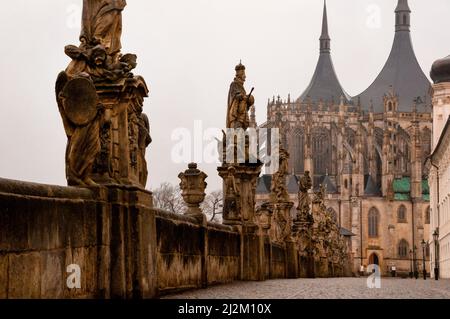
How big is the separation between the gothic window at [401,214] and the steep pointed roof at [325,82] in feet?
80.3

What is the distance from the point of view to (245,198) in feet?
70.0

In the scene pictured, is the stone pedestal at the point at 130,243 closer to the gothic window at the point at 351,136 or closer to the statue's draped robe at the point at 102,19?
the statue's draped robe at the point at 102,19

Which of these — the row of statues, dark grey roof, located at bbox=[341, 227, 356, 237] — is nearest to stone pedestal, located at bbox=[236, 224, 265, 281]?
the row of statues

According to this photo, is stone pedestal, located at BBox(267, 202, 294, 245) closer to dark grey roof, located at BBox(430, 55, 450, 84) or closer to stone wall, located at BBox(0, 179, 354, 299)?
stone wall, located at BBox(0, 179, 354, 299)

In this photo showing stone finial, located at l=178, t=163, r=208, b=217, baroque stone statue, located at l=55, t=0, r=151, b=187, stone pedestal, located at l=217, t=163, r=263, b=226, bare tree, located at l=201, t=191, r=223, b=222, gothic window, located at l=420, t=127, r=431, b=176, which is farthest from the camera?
gothic window, located at l=420, t=127, r=431, b=176

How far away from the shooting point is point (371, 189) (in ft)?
445

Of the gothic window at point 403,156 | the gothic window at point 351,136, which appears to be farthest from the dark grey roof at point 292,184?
the gothic window at point 403,156

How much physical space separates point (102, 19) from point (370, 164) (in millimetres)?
130314

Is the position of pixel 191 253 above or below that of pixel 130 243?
below

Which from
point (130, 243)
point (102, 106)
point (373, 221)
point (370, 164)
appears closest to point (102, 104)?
point (102, 106)

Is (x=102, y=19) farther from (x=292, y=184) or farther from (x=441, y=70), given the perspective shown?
(x=292, y=184)

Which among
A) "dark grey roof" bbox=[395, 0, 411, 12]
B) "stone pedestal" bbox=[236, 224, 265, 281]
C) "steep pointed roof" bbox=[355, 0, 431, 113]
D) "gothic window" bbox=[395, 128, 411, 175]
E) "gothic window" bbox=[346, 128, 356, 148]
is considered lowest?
"stone pedestal" bbox=[236, 224, 265, 281]

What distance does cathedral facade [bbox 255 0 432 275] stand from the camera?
A: 436 ft

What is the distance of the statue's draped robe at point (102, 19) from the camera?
10.4 m
